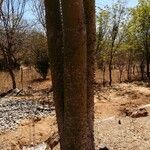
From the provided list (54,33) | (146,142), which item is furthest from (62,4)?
(146,142)

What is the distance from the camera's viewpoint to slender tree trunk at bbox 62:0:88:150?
5305 mm

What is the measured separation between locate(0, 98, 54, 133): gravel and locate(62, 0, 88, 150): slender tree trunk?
6.38 m

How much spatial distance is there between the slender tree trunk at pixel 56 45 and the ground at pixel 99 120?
2.26m

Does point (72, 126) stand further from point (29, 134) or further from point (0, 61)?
point (0, 61)

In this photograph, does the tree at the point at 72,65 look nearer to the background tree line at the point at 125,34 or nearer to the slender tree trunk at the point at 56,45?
the slender tree trunk at the point at 56,45

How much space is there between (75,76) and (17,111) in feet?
30.5

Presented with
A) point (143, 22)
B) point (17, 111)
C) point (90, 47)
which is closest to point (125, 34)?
point (143, 22)

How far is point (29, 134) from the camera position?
36.7 ft

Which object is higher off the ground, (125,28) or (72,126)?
(125,28)

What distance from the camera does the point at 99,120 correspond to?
11914 millimetres

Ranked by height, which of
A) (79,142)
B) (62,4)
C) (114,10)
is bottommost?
(79,142)

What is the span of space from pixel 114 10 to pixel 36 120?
522 inches

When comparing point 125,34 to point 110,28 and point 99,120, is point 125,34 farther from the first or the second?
point 99,120

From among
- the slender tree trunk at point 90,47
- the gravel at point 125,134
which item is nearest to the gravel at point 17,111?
the gravel at point 125,134
